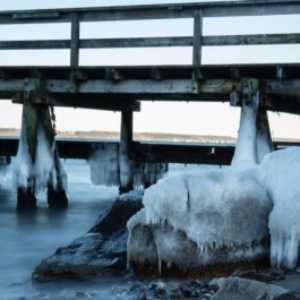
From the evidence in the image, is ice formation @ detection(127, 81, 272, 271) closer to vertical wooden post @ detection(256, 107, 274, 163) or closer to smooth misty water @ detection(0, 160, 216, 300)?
smooth misty water @ detection(0, 160, 216, 300)

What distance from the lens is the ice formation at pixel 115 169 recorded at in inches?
699

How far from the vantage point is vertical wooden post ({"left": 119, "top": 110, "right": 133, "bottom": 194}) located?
17.6 m

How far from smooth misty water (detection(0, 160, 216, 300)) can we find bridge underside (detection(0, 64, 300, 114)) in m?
2.41

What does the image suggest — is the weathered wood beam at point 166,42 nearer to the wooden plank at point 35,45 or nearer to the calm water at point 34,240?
the wooden plank at point 35,45

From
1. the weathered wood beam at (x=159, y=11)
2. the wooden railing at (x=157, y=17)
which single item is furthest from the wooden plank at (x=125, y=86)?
the weathered wood beam at (x=159, y=11)

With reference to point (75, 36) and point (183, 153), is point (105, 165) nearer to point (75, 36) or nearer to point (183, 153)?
point (183, 153)

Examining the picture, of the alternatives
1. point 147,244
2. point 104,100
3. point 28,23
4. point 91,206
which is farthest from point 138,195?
point 91,206

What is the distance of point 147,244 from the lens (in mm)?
7812

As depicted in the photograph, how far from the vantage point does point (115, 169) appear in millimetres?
18344

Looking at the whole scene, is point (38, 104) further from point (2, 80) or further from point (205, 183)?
point (205, 183)

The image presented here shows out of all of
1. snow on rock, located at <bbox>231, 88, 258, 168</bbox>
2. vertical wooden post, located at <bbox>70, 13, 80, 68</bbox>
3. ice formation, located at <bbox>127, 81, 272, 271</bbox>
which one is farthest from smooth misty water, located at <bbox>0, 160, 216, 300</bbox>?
vertical wooden post, located at <bbox>70, 13, 80, 68</bbox>

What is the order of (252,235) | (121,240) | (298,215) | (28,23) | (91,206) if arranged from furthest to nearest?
(91,206)
(28,23)
(121,240)
(252,235)
(298,215)

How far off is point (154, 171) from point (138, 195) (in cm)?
901

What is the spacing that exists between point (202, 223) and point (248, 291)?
1569 mm
